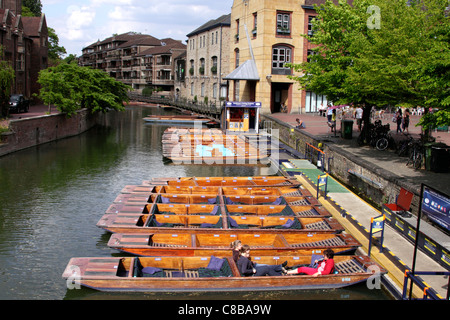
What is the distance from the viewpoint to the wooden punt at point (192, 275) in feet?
32.8

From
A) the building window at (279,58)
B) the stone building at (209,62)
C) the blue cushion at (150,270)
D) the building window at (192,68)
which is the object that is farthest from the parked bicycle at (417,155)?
the building window at (192,68)

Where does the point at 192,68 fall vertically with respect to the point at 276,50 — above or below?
above

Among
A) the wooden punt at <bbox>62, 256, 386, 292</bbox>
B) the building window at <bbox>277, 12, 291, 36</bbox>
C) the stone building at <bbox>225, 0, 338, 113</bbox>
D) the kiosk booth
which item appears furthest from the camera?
the building window at <bbox>277, 12, 291, 36</bbox>

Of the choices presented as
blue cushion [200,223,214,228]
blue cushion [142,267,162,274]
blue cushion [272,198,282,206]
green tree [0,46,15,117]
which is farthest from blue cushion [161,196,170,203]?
green tree [0,46,15,117]

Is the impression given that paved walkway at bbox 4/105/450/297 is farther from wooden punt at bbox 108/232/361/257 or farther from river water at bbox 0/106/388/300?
river water at bbox 0/106/388/300

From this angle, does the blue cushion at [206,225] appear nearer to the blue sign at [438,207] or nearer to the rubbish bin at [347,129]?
the blue sign at [438,207]

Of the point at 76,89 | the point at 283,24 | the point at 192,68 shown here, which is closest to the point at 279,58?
the point at 283,24

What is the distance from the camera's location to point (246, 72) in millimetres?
41812

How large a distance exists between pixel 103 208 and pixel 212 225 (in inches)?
222

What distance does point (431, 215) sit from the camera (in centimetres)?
1059

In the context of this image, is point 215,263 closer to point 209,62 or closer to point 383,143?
point 383,143

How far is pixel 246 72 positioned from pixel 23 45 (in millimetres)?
26495

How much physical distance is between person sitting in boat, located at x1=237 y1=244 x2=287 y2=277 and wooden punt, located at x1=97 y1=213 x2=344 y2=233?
7.87ft

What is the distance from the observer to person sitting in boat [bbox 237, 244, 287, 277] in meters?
10.4
